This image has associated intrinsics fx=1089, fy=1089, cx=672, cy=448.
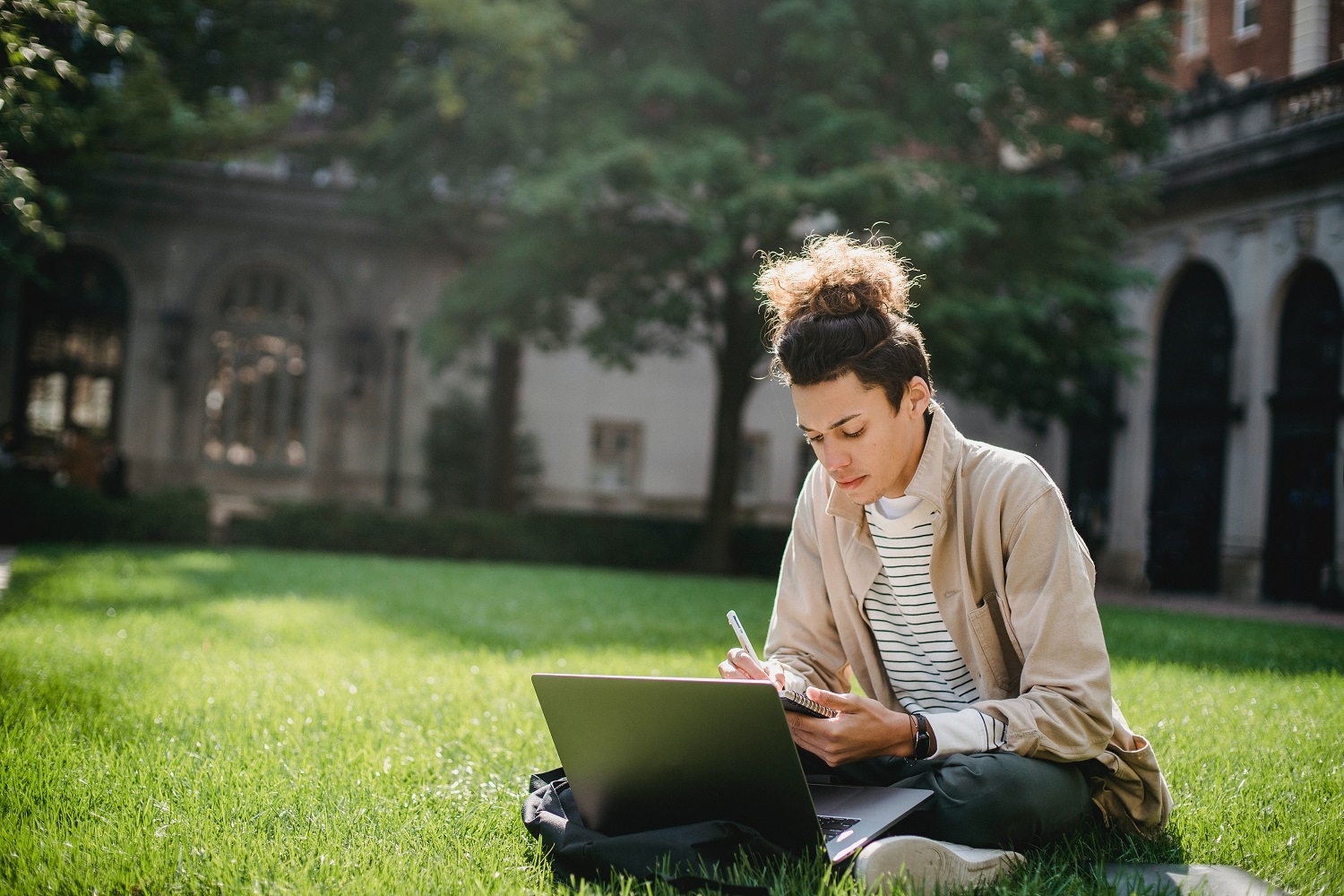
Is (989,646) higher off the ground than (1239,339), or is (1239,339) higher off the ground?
(1239,339)

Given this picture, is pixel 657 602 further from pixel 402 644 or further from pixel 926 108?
pixel 926 108

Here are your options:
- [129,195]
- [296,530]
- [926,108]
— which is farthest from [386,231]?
[926,108]

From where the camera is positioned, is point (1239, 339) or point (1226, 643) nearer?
point (1226, 643)

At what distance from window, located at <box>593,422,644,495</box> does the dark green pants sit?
73.5 ft

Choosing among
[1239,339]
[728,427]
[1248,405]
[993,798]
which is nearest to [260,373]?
[728,427]

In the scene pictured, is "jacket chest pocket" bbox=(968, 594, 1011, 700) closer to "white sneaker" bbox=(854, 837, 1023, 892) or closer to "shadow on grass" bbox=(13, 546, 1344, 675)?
"white sneaker" bbox=(854, 837, 1023, 892)

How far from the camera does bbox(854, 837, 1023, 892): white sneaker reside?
96.6 inches

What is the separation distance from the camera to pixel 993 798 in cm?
263

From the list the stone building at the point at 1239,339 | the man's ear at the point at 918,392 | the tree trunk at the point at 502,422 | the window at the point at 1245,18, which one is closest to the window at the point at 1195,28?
the stone building at the point at 1239,339

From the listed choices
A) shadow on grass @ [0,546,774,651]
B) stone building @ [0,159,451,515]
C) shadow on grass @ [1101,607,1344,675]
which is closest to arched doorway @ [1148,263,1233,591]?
shadow on grass @ [1101,607,1344,675]

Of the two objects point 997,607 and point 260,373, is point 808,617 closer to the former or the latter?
point 997,607

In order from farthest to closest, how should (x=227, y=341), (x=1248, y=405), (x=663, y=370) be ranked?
(x=663, y=370) < (x=227, y=341) < (x=1248, y=405)

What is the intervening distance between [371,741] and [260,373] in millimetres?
20164

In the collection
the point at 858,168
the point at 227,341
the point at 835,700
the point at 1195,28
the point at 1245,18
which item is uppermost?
the point at 1195,28
